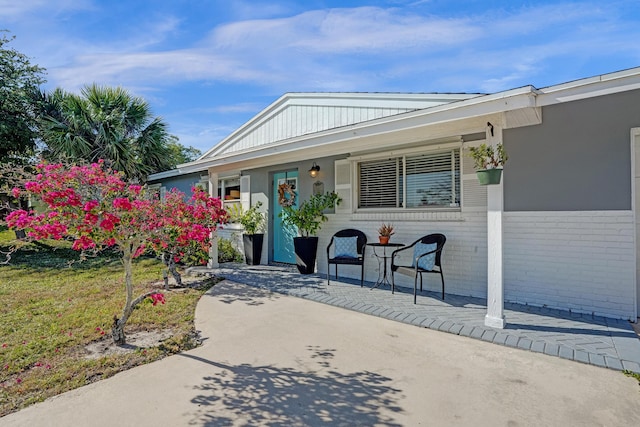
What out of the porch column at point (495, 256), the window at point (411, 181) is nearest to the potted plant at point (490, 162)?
the porch column at point (495, 256)

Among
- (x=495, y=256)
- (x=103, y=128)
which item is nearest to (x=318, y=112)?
(x=495, y=256)

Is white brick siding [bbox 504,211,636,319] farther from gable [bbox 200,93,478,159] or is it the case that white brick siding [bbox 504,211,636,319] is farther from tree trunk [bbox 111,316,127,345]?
tree trunk [bbox 111,316,127,345]

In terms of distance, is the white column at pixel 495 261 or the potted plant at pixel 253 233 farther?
the potted plant at pixel 253 233

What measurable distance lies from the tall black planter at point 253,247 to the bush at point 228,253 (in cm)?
62

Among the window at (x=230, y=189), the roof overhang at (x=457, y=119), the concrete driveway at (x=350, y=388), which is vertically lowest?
the concrete driveway at (x=350, y=388)

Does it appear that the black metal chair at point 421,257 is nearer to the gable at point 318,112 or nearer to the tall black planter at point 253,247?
the gable at point 318,112

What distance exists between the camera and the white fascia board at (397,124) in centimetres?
339

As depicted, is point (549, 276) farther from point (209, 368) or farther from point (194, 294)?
point (194, 294)

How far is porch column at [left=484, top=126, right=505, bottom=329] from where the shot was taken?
3648 mm

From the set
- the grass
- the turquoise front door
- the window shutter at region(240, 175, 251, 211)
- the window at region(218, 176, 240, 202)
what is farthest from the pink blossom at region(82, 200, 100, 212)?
the window at region(218, 176, 240, 202)

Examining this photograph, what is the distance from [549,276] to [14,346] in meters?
6.17

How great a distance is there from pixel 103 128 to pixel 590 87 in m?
11.3

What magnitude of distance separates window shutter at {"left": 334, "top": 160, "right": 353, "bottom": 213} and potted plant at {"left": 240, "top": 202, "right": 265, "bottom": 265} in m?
2.30

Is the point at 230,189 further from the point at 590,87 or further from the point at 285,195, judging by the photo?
the point at 590,87
